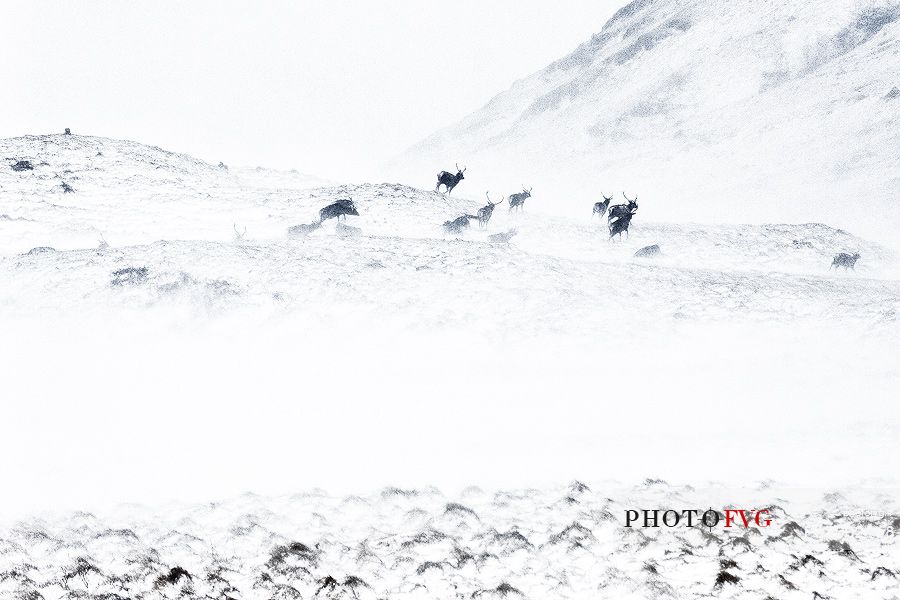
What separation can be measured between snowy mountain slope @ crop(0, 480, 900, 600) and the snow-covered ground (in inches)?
1.5

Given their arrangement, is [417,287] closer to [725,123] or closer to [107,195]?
[107,195]

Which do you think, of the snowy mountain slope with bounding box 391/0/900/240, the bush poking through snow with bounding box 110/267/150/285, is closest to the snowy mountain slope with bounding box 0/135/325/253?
the bush poking through snow with bounding box 110/267/150/285

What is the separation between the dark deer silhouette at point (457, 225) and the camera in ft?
86.9

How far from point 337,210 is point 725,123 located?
230 feet

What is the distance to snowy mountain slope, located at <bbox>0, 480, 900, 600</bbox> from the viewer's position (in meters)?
6.15

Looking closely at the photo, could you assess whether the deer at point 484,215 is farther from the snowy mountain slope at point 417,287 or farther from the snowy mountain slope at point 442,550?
the snowy mountain slope at point 442,550

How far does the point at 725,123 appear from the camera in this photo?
7800cm

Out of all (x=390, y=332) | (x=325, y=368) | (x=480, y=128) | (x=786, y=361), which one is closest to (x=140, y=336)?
(x=325, y=368)

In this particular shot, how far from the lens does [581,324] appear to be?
52.0 feet

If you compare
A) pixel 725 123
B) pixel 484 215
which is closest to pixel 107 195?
pixel 484 215

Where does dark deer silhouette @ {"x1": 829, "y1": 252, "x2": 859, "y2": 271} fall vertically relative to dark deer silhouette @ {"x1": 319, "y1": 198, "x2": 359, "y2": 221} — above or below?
below

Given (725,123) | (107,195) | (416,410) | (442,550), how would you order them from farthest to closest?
(725,123) → (107,195) → (416,410) → (442,550)

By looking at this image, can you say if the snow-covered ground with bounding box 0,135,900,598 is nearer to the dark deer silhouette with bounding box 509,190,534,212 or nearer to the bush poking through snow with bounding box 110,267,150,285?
the bush poking through snow with bounding box 110,267,150,285

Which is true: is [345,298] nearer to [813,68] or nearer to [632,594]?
[632,594]
